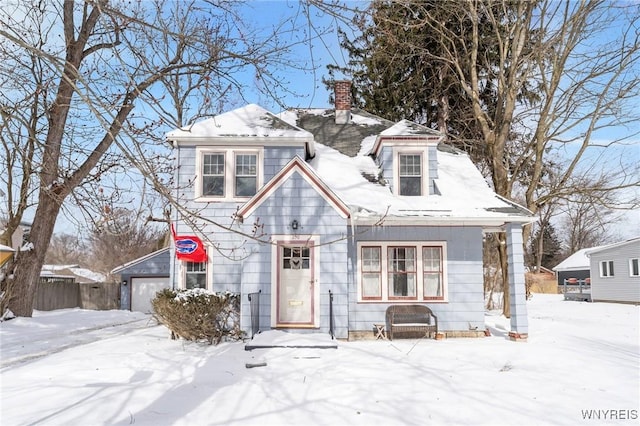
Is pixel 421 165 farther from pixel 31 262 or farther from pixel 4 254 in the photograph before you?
pixel 31 262

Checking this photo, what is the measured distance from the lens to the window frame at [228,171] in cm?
1297

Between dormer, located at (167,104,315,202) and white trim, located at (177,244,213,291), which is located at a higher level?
dormer, located at (167,104,315,202)

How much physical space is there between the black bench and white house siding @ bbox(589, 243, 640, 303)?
20.9 m

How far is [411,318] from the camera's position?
12.1 metres

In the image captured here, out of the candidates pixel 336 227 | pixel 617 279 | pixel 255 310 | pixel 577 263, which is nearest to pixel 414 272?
pixel 336 227

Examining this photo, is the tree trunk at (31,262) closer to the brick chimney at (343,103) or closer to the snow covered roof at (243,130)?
the snow covered roof at (243,130)

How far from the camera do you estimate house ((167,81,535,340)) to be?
11.5 meters

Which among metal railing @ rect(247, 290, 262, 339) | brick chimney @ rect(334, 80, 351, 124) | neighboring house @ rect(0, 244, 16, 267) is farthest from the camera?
brick chimney @ rect(334, 80, 351, 124)

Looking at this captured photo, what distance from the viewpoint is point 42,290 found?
23609 millimetres

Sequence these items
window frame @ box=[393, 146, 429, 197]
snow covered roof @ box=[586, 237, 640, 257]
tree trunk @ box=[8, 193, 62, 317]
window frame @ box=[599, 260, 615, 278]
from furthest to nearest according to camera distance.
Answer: window frame @ box=[599, 260, 615, 278], snow covered roof @ box=[586, 237, 640, 257], tree trunk @ box=[8, 193, 62, 317], window frame @ box=[393, 146, 429, 197]

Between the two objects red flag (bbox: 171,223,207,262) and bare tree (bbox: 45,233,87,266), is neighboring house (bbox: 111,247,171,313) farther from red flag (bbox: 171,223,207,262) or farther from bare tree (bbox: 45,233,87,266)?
bare tree (bbox: 45,233,87,266)

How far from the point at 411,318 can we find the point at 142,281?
17.4 m

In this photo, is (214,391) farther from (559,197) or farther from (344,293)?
(559,197)

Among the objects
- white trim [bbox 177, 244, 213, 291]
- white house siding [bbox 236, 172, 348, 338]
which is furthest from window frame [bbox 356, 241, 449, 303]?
A: white trim [bbox 177, 244, 213, 291]
